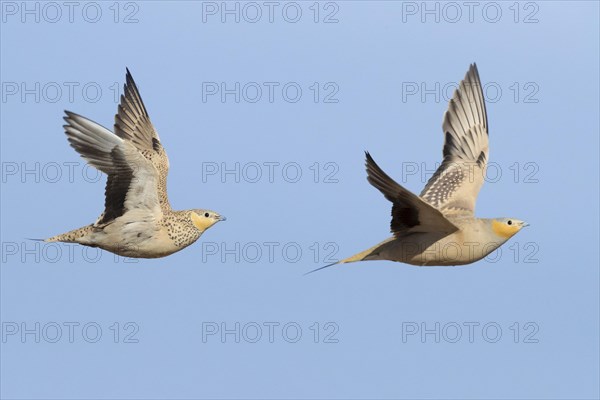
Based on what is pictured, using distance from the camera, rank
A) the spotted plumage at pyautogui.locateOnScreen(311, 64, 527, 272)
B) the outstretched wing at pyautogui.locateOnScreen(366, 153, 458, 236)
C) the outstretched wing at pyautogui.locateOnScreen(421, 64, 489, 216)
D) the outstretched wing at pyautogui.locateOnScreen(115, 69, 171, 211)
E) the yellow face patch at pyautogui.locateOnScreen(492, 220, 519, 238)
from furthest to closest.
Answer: the outstretched wing at pyautogui.locateOnScreen(115, 69, 171, 211) < the outstretched wing at pyautogui.locateOnScreen(421, 64, 489, 216) < the yellow face patch at pyautogui.locateOnScreen(492, 220, 519, 238) < the spotted plumage at pyautogui.locateOnScreen(311, 64, 527, 272) < the outstretched wing at pyautogui.locateOnScreen(366, 153, 458, 236)

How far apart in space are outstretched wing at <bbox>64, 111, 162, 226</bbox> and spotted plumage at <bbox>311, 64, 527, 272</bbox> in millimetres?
2565

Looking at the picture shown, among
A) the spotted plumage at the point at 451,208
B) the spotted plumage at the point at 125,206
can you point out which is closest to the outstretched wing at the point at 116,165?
the spotted plumage at the point at 125,206

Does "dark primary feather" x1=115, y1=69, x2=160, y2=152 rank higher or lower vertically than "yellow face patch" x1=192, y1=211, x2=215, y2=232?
higher

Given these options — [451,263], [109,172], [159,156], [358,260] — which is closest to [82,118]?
[109,172]

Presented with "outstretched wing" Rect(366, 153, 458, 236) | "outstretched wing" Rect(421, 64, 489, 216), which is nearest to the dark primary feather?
"outstretched wing" Rect(421, 64, 489, 216)

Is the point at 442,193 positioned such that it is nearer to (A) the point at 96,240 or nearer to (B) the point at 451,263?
(B) the point at 451,263

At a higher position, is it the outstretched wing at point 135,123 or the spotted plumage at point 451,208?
the outstretched wing at point 135,123

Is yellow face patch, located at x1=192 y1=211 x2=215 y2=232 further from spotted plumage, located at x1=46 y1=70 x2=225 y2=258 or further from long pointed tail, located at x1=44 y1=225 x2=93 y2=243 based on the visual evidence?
long pointed tail, located at x1=44 y1=225 x2=93 y2=243

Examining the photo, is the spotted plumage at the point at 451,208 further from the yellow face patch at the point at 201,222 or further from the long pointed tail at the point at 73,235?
the long pointed tail at the point at 73,235

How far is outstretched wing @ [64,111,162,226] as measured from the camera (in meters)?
15.0

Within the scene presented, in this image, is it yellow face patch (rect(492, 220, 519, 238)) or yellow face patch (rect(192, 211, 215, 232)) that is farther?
yellow face patch (rect(192, 211, 215, 232))

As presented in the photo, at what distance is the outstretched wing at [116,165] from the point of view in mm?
14961

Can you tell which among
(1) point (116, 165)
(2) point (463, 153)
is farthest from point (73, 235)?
(2) point (463, 153)

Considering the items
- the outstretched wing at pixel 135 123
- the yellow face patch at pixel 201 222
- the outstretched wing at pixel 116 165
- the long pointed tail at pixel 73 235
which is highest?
the outstretched wing at pixel 135 123
